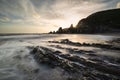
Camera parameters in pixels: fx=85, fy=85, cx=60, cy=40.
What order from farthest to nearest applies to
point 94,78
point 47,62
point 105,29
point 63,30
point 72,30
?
1. point 63,30
2. point 72,30
3. point 105,29
4. point 47,62
5. point 94,78

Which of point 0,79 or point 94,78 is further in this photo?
point 0,79

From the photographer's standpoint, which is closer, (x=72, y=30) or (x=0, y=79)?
(x=0, y=79)

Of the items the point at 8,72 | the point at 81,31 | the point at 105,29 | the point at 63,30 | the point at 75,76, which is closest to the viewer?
the point at 75,76

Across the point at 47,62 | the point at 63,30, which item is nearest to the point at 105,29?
the point at 63,30

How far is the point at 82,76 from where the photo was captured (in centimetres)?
383

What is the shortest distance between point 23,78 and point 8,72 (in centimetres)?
136

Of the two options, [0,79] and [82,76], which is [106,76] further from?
[0,79]

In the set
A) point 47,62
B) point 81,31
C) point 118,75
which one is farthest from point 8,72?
point 81,31

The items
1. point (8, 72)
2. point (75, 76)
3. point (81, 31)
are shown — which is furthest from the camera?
point (81, 31)

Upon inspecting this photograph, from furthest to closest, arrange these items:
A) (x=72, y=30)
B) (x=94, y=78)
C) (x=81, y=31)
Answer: (x=72, y=30) → (x=81, y=31) → (x=94, y=78)

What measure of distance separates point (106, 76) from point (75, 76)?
1345 millimetres

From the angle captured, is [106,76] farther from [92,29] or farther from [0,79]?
[92,29]

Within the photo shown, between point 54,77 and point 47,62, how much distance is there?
1.82 meters

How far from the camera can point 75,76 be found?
389cm
